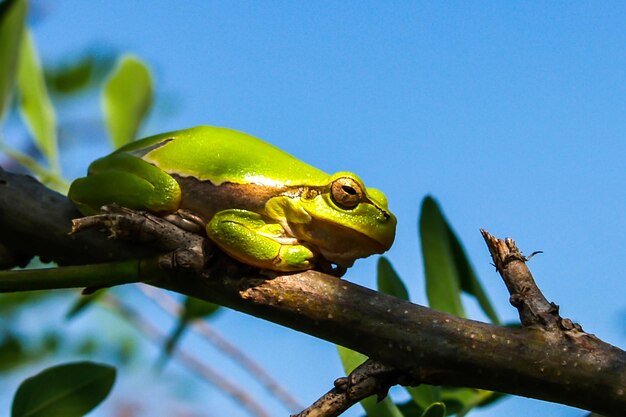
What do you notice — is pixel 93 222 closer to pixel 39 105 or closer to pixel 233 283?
pixel 233 283

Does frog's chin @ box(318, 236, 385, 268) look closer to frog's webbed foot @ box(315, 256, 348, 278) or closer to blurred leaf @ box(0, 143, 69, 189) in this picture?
frog's webbed foot @ box(315, 256, 348, 278)

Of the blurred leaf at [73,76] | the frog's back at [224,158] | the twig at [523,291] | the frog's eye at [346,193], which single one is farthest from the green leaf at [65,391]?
Answer: the blurred leaf at [73,76]

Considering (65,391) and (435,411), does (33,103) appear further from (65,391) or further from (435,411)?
(435,411)

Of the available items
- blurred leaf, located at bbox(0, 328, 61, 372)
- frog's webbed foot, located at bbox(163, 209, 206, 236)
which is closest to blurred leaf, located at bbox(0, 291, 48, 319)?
blurred leaf, located at bbox(0, 328, 61, 372)

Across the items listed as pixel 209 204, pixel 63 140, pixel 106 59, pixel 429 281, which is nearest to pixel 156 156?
pixel 209 204

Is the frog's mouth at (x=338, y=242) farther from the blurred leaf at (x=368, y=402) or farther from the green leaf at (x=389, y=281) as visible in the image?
the blurred leaf at (x=368, y=402)
